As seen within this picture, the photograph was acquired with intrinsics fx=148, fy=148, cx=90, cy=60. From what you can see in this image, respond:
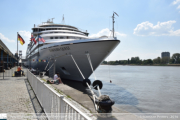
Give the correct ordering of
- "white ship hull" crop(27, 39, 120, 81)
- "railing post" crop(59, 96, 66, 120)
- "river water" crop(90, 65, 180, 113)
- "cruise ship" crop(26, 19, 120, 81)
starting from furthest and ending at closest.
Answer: "white ship hull" crop(27, 39, 120, 81), "cruise ship" crop(26, 19, 120, 81), "river water" crop(90, 65, 180, 113), "railing post" crop(59, 96, 66, 120)

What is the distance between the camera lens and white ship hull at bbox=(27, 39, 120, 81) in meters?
13.5

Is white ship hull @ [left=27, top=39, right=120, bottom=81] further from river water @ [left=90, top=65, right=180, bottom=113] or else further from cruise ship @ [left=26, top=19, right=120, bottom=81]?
river water @ [left=90, top=65, right=180, bottom=113]

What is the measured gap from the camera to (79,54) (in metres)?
14.4

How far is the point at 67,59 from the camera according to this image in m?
15.5

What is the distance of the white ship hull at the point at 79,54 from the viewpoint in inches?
530

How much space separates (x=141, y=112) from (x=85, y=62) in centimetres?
735

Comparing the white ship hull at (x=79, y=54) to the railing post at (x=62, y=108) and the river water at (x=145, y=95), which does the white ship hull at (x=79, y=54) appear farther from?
the railing post at (x=62, y=108)

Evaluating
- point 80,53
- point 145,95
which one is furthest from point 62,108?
point 145,95

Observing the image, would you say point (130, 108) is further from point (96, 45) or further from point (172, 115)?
point (96, 45)

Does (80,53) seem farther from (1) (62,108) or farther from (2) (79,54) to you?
(1) (62,108)

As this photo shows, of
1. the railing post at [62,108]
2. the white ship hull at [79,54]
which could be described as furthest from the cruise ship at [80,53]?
the railing post at [62,108]

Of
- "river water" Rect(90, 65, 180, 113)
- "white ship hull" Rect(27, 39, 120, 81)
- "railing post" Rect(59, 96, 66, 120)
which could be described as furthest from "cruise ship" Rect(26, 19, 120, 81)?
"railing post" Rect(59, 96, 66, 120)

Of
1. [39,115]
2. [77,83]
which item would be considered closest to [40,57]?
[77,83]

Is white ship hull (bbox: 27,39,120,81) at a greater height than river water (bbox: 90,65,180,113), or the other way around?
white ship hull (bbox: 27,39,120,81)
